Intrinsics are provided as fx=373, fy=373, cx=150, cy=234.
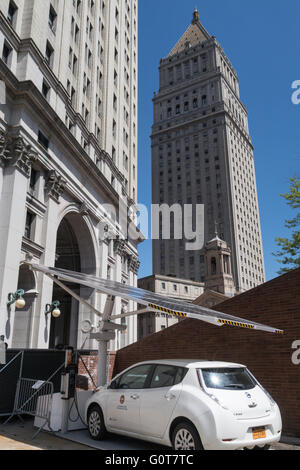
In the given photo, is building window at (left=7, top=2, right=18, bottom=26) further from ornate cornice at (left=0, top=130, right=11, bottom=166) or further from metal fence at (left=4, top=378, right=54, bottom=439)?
metal fence at (left=4, top=378, right=54, bottom=439)

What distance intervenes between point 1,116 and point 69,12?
44.1 feet

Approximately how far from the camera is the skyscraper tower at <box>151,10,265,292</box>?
110 meters

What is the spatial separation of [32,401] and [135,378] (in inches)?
174

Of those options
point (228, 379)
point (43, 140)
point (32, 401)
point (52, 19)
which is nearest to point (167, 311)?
point (228, 379)

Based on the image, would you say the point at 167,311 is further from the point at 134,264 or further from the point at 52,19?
the point at 134,264

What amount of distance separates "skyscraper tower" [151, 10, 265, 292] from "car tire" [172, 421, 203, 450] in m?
98.1

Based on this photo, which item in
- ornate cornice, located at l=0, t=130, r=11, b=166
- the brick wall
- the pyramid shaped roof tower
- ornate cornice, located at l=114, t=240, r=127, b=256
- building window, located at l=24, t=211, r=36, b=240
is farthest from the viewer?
the pyramid shaped roof tower

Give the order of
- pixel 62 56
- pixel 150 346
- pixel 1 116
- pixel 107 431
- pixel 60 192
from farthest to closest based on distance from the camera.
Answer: pixel 62 56, pixel 60 192, pixel 1 116, pixel 150 346, pixel 107 431

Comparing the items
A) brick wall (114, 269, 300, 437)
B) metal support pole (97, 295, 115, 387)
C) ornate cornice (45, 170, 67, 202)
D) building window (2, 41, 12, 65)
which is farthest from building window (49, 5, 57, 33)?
brick wall (114, 269, 300, 437)

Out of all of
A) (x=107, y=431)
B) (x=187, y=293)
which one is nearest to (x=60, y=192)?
(x=107, y=431)

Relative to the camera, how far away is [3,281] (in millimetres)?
16344
